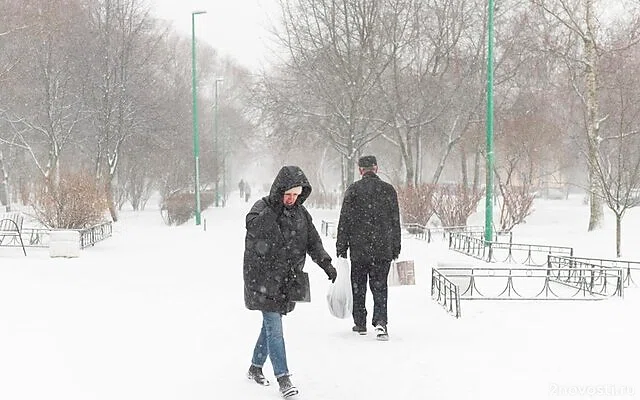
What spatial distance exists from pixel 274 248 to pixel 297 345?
7.18ft

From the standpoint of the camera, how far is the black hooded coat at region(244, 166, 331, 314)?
5164 millimetres

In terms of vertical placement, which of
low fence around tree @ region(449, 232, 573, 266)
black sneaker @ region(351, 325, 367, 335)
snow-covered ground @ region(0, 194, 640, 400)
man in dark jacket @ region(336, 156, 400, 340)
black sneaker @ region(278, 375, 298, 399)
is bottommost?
low fence around tree @ region(449, 232, 573, 266)

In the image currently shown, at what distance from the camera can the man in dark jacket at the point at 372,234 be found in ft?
23.2

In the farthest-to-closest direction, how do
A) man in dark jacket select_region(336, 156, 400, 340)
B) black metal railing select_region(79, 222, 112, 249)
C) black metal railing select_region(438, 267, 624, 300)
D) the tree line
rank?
the tree line → black metal railing select_region(79, 222, 112, 249) → black metal railing select_region(438, 267, 624, 300) → man in dark jacket select_region(336, 156, 400, 340)

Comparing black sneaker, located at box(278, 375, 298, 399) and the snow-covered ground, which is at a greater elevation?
black sneaker, located at box(278, 375, 298, 399)

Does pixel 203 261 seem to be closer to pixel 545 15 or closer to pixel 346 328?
pixel 346 328

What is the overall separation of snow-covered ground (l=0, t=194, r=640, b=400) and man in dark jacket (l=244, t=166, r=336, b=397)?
0.48m

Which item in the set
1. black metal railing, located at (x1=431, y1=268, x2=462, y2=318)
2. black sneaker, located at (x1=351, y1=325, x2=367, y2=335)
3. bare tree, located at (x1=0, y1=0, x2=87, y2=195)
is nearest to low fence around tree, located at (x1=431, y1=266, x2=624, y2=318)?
black metal railing, located at (x1=431, y1=268, x2=462, y2=318)

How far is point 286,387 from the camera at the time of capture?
521 centimetres

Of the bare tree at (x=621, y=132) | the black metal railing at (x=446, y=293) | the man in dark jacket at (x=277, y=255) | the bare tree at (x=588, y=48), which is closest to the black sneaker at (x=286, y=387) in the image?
the man in dark jacket at (x=277, y=255)

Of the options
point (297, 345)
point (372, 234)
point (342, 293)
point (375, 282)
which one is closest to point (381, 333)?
point (375, 282)

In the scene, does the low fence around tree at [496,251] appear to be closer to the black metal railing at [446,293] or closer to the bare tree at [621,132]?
the bare tree at [621,132]

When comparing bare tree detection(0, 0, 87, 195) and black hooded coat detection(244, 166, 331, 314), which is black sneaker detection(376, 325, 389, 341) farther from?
bare tree detection(0, 0, 87, 195)

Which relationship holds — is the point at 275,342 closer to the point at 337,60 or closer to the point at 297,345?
the point at 297,345
